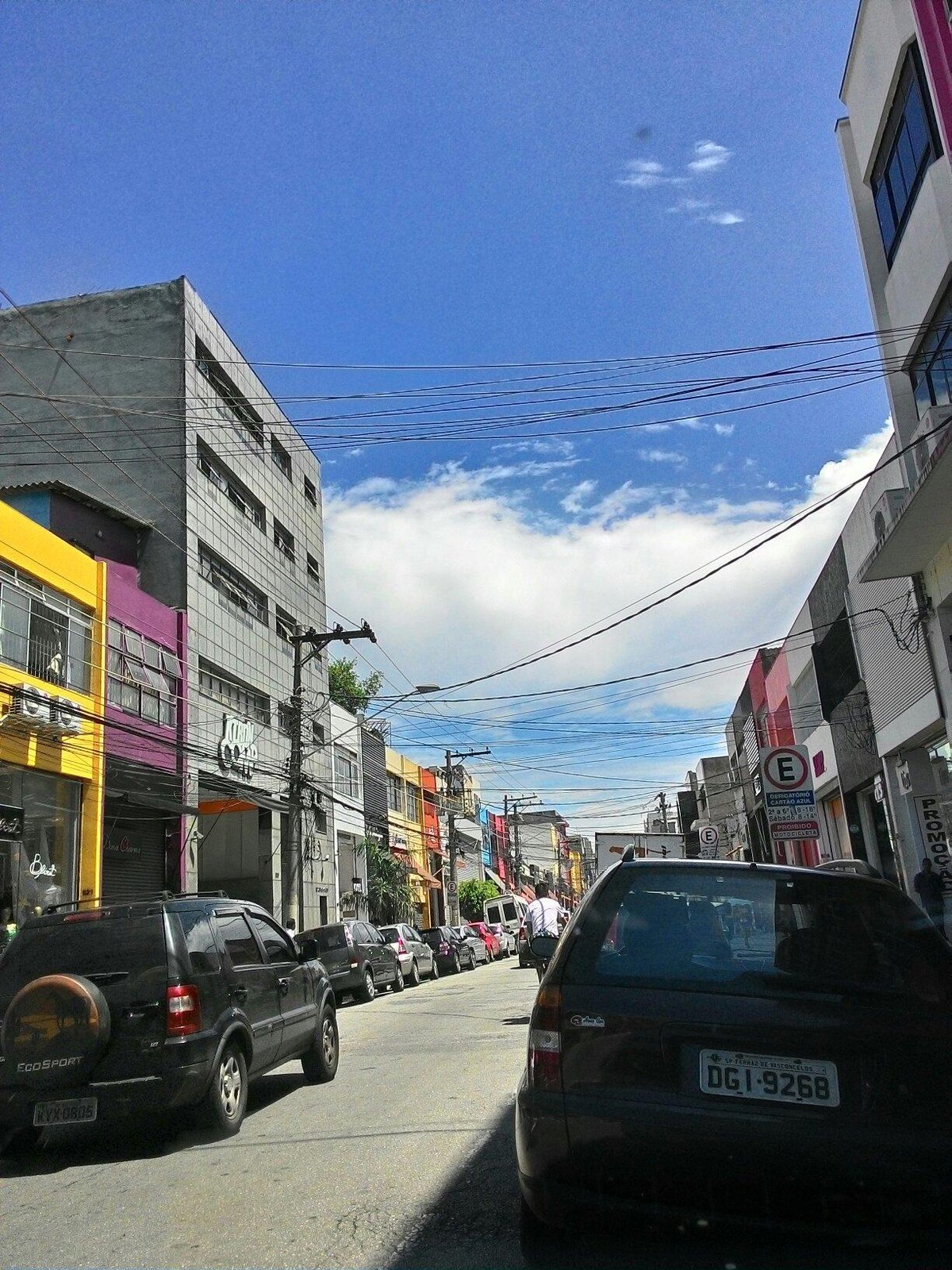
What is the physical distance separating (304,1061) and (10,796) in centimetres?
1181

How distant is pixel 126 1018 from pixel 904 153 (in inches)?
658

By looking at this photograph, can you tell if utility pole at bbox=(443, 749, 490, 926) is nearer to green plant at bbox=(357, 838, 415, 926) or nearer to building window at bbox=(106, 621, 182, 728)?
green plant at bbox=(357, 838, 415, 926)

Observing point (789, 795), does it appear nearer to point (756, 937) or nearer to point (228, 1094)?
point (228, 1094)

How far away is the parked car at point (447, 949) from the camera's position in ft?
100

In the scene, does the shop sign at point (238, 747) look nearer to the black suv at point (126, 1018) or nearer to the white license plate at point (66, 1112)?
the black suv at point (126, 1018)

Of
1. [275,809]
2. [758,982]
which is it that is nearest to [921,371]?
[758,982]

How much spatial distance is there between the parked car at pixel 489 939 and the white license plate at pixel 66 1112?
32298 mm

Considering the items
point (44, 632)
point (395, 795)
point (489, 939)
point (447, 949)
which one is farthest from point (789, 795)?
point (395, 795)

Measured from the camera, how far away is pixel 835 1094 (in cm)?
352

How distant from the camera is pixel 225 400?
3194cm

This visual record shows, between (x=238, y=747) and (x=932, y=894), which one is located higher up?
(x=238, y=747)

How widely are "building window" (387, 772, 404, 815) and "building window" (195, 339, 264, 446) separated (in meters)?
18.1

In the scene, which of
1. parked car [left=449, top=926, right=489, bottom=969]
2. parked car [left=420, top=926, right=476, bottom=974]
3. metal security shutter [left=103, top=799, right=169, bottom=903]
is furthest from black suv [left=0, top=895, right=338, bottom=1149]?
parked car [left=449, top=926, right=489, bottom=969]

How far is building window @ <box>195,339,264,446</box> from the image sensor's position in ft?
100
